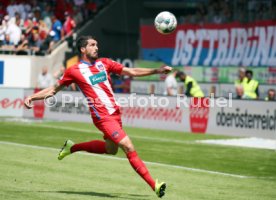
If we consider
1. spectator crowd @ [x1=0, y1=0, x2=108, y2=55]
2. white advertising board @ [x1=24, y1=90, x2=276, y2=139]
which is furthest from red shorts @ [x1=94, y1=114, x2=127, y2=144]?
spectator crowd @ [x1=0, y1=0, x2=108, y2=55]

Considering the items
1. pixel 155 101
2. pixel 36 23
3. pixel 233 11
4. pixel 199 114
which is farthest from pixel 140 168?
pixel 36 23

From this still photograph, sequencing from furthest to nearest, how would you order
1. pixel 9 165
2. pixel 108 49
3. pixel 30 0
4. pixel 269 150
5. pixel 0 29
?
pixel 108 49 < pixel 30 0 < pixel 0 29 < pixel 269 150 < pixel 9 165

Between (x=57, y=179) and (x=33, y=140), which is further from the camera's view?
(x=33, y=140)

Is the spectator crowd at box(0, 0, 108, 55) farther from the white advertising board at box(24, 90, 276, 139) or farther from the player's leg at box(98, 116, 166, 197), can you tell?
the player's leg at box(98, 116, 166, 197)

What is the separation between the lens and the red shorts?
11555 millimetres

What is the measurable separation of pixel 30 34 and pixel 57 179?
77.7 ft

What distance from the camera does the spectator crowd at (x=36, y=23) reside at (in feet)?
115

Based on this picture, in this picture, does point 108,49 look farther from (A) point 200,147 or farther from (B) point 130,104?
(A) point 200,147

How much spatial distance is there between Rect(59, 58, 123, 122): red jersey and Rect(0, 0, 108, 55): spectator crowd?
23216 millimetres

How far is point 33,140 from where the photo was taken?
68.8ft

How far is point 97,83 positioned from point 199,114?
44.3 feet

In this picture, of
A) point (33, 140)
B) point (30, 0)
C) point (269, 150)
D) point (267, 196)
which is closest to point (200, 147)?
point (269, 150)

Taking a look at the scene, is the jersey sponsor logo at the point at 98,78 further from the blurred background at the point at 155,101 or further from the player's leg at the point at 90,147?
the blurred background at the point at 155,101

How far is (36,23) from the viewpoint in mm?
36656
